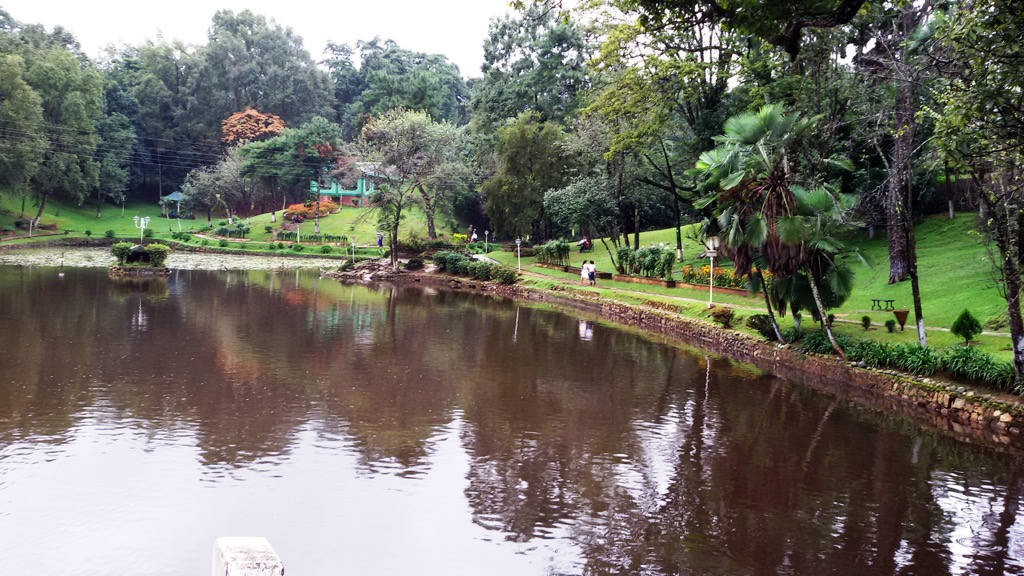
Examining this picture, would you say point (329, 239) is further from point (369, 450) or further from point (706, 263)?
point (369, 450)

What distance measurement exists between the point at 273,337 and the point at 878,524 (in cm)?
1789

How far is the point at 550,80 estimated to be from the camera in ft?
188

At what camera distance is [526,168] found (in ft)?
165

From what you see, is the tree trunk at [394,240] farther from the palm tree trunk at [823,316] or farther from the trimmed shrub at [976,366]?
the trimmed shrub at [976,366]

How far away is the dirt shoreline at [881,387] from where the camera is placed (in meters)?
14.4

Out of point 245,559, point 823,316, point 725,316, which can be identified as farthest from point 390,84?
point 245,559

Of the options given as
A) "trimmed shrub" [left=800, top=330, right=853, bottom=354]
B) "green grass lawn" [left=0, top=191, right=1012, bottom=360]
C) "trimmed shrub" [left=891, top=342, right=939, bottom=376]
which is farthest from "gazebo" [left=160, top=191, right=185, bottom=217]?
"trimmed shrub" [left=891, top=342, right=939, bottom=376]

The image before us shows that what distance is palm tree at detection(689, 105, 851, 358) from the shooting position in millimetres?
19438

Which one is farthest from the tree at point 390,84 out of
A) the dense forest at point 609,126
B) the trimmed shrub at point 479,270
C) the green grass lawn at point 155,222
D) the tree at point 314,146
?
the trimmed shrub at point 479,270

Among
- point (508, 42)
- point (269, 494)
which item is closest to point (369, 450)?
point (269, 494)

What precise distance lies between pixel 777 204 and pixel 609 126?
71.2 ft

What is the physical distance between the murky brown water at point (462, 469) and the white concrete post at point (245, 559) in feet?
13.6

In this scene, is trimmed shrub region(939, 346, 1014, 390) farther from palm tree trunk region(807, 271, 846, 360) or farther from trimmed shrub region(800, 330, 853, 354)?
trimmed shrub region(800, 330, 853, 354)

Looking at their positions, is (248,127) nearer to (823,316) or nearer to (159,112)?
(159,112)
